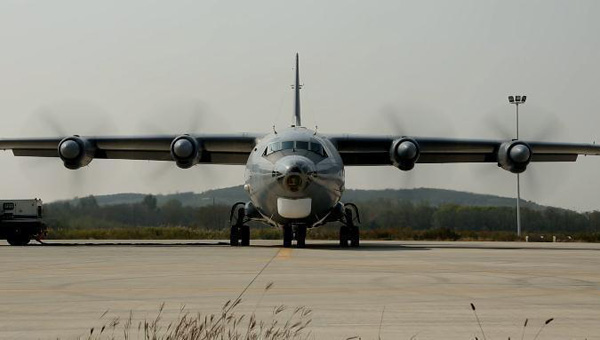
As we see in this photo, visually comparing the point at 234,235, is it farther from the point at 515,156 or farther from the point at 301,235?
the point at 515,156

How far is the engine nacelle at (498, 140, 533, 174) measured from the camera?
32500mm

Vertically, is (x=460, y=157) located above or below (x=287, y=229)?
above

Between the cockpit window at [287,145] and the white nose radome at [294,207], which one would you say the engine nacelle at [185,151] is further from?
the white nose radome at [294,207]

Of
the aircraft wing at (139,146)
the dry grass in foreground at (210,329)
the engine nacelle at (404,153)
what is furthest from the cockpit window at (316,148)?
the dry grass in foreground at (210,329)

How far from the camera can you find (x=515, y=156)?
3272 centimetres

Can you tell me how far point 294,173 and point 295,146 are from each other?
1996 mm

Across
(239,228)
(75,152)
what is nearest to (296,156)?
(239,228)

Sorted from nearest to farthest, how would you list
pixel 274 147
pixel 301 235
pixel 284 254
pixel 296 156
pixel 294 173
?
1. pixel 284 254
2. pixel 294 173
3. pixel 296 156
4. pixel 274 147
5. pixel 301 235

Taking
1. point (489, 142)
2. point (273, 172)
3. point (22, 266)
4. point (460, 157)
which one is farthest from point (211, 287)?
point (460, 157)

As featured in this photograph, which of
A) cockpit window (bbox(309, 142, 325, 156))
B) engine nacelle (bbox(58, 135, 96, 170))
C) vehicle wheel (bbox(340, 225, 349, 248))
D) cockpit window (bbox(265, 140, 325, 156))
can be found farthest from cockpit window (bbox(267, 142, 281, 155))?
engine nacelle (bbox(58, 135, 96, 170))

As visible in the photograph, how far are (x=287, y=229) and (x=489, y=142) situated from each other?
1094 cm

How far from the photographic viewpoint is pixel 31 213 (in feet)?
113

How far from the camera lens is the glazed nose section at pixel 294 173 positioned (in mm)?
25766

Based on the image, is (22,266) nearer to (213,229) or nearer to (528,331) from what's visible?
(528,331)
